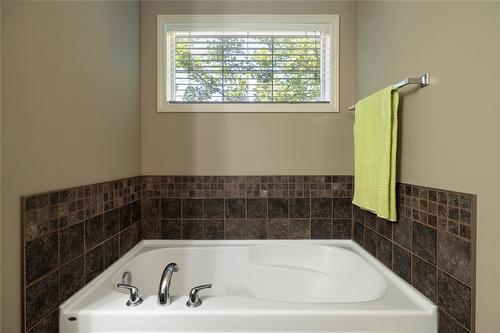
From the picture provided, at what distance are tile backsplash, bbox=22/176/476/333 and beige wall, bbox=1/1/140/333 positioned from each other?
0.17 ft

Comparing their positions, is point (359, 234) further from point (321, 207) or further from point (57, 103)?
point (57, 103)

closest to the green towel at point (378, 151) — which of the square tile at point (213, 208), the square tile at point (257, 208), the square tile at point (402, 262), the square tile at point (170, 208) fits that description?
the square tile at point (402, 262)

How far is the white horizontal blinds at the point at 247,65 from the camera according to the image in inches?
82.0

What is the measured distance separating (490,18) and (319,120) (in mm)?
1186

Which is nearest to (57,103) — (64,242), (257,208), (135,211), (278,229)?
(64,242)

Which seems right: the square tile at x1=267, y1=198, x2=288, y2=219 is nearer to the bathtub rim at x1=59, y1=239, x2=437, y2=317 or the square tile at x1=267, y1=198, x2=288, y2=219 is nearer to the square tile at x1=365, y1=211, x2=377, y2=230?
the bathtub rim at x1=59, y1=239, x2=437, y2=317

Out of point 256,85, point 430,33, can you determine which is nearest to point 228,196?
point 256,85

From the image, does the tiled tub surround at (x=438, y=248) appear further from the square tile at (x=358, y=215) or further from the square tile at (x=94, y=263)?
the square tile at (x=94, y=263)

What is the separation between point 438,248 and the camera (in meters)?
1.11

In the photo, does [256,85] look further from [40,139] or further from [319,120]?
[40,139]

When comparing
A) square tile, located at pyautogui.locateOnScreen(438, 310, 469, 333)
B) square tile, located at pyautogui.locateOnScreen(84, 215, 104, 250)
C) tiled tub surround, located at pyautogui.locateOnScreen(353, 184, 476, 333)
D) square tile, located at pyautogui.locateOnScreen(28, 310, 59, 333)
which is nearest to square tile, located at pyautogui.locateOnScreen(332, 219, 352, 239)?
tiled tub surround, located at pyautogui.locateOnScreen(353, 184, 476, 333)

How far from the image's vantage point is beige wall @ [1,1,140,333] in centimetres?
93

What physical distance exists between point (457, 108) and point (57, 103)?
1.63 metres

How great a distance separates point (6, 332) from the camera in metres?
0.93
